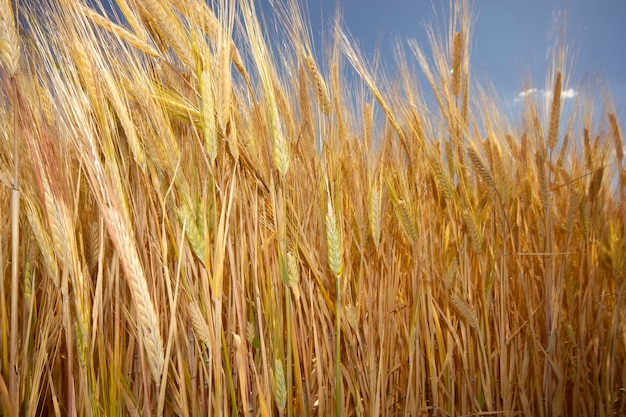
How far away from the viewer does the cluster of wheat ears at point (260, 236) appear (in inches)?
39.9

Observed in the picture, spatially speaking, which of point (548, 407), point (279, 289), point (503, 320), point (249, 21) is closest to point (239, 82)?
point (249, 21)

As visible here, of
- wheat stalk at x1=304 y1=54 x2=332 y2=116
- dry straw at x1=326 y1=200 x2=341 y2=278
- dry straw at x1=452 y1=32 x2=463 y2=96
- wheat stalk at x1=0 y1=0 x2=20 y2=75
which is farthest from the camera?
dry straw at x1=452 y1=32 x2=463 y2=96

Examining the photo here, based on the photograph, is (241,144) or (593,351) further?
(593,351)

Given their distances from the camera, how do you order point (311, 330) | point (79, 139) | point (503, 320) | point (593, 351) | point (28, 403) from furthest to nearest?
1. point (593, 351)
2. point (503, 320)
3. point (311, 330)
4. point (28, 403)
5. point (79, 139)

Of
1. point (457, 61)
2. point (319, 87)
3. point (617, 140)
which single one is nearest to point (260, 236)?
point (319, 87)

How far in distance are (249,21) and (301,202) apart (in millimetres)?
574

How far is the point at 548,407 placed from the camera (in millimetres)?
1747

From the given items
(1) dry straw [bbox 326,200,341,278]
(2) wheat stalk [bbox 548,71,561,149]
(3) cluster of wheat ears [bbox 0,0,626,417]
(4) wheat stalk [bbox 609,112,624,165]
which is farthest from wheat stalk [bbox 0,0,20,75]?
(4) wheat stalk [bbox 609,112,624,165]

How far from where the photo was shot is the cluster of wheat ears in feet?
3.32

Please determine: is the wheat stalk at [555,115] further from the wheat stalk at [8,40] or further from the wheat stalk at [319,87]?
the wheat stalk at [8,40]

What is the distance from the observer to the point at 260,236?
133 cm

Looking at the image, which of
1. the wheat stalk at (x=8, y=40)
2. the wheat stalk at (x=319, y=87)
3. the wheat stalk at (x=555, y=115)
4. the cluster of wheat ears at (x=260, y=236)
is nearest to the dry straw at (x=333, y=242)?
the cluster of wheat ears at (x=260, y=236)

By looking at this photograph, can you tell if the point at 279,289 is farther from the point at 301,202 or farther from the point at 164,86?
the point at 164,86

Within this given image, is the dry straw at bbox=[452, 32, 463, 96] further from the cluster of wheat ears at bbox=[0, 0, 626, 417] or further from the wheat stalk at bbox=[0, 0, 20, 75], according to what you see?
the wheat stalk at bbox=[0, 0, 20, 75]
